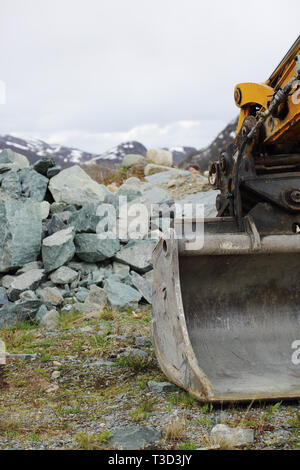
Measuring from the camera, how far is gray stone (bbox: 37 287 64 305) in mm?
5324

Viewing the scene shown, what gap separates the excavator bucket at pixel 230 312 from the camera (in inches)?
103

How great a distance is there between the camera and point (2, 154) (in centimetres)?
795

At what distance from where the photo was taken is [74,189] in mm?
6984

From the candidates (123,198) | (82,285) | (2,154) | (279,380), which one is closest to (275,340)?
(279,380)

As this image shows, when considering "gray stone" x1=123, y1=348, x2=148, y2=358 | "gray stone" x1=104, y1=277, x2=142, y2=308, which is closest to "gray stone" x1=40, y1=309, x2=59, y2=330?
"gray stone" x1=104, y1=277, x2=142, y2=308

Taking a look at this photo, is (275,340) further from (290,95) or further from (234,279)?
(290,95)

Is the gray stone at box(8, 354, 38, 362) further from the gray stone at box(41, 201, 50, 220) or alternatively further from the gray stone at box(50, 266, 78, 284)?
the gray stone at box(41, 201, 50, 220)

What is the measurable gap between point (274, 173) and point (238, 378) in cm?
134

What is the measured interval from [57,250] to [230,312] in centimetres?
313

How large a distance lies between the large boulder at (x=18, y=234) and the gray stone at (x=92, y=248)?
0.50 metres

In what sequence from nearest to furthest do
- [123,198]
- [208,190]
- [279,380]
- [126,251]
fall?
[279,380], [126,251], [123,198], [208,190]

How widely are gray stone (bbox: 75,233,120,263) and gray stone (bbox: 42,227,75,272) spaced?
119 mm

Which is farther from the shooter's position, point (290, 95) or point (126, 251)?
point (126, 251)

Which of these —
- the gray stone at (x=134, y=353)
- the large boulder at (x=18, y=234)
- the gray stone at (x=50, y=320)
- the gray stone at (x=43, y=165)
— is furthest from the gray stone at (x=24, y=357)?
the gray stone at (x=43, y=165)
